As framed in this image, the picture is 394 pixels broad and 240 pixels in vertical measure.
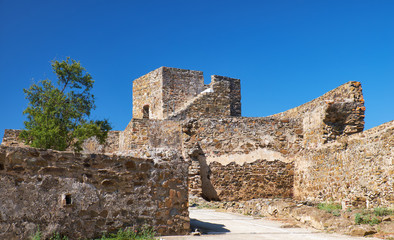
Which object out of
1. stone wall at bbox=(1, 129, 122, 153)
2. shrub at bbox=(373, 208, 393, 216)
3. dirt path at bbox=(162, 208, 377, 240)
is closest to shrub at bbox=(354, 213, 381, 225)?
shrub at bbox=(373, 208, 393, 216)

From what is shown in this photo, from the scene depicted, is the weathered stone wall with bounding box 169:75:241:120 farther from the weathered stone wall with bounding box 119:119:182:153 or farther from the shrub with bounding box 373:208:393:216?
the shrub with bounding box 373:208:393:216

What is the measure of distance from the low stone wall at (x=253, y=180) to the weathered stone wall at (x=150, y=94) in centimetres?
798

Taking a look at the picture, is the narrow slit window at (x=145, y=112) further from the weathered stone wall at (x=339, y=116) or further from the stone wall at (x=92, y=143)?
the weathered stone wall at (x=339, y=116)

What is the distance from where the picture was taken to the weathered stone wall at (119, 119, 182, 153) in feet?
45.2

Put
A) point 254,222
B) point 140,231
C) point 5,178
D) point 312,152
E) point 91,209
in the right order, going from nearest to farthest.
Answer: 1. point 5,178
2. point 91,209
3. point 140,231
4. point 254,222
5. point 312,152

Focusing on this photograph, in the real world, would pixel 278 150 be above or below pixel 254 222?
above

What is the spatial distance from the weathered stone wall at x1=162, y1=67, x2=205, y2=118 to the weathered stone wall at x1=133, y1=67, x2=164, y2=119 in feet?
0.89

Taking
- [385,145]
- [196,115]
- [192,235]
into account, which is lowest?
[192,235]

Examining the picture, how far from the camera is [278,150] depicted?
44.4 feet

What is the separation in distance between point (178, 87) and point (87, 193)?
15.6 meters

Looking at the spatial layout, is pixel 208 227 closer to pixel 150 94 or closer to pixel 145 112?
pixel 150 94

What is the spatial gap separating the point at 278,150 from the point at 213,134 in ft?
7.42

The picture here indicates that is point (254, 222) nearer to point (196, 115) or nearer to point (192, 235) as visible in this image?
point (192, 235)

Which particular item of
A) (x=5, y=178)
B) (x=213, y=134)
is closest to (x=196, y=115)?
(x=213, y=134)
